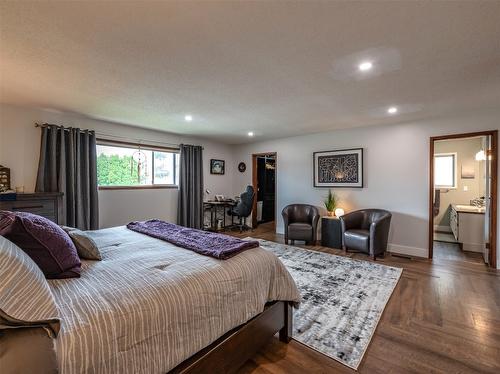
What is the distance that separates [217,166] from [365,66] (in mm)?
4643

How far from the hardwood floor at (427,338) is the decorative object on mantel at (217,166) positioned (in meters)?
4.62

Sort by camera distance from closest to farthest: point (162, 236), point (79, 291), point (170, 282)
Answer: point (79, 291) → point (170, 282) → point (162, 236)

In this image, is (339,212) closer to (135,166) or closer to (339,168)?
(339,168)

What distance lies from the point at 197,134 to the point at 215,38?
3.66 meters

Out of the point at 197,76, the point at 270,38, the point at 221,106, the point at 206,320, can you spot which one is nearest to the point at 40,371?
the point at 206,320

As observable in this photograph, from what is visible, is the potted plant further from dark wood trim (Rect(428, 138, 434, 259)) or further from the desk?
the desk

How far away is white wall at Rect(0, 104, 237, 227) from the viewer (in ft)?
11.1

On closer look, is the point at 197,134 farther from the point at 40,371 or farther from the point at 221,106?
the point at 40,371

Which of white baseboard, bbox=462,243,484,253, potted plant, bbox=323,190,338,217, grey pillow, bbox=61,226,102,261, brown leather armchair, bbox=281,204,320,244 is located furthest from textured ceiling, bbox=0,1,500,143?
white baseboard, bbox=462,243,484,253

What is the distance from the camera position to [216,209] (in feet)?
20.4

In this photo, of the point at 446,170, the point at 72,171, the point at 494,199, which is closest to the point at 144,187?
the point at 72,171

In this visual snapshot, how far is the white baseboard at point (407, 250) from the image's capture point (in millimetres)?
4079

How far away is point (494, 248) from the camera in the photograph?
352 cm

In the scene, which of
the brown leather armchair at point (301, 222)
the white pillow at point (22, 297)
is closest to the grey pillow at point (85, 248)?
the white pillow at point (22, 297)
